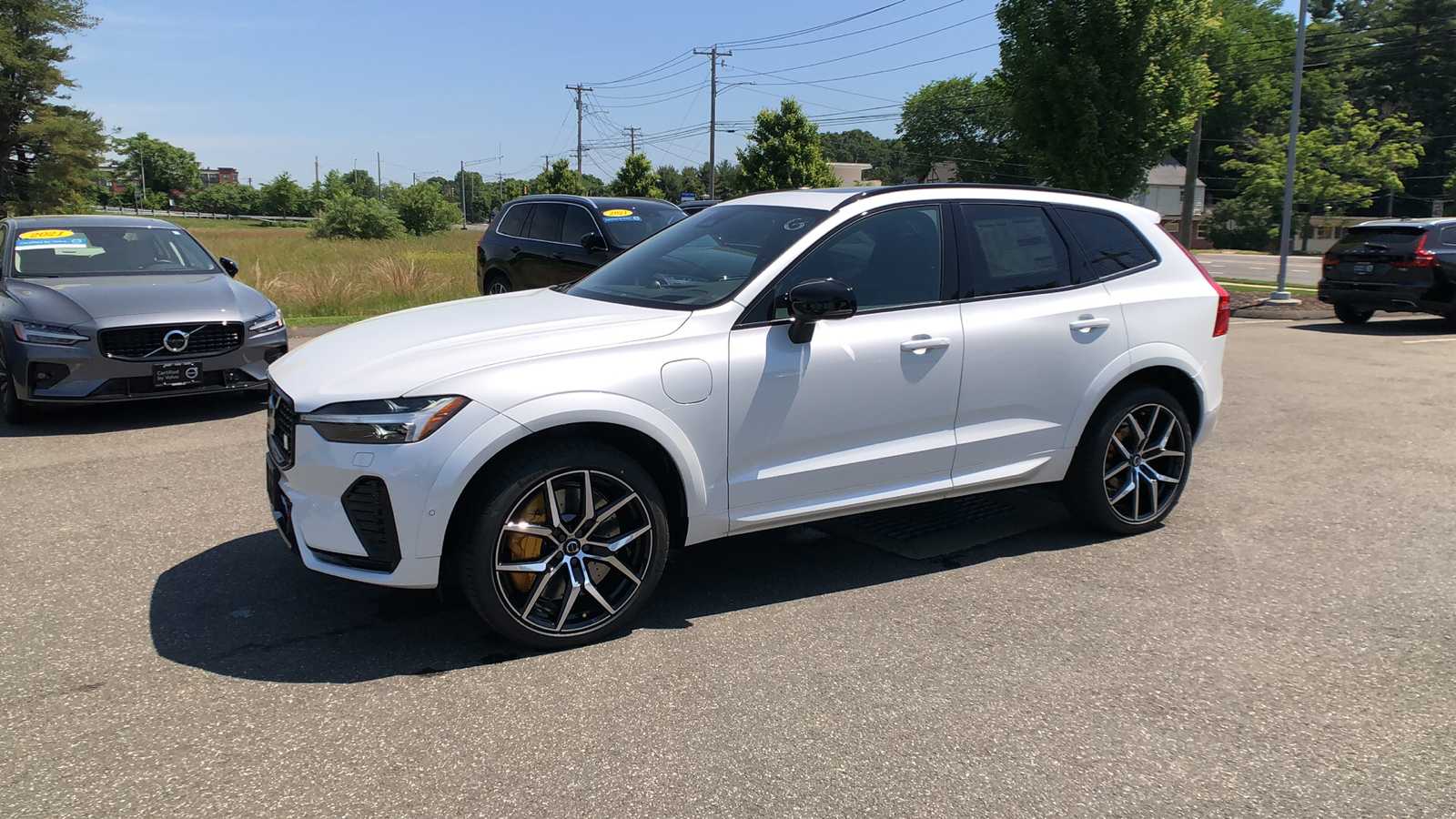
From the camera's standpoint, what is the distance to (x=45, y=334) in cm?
725

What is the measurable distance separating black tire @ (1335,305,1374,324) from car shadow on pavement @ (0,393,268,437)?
15.9 m

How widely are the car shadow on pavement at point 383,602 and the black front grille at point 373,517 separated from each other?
46 centimetres

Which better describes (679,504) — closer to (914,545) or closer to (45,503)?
(914,545)

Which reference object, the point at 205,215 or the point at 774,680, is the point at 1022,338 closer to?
the point at 774,680

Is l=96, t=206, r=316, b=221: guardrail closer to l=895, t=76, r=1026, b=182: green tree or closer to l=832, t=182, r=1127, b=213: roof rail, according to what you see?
l=895, t=76, r=1026, b=182: green tree

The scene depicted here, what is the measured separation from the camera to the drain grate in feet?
17.8

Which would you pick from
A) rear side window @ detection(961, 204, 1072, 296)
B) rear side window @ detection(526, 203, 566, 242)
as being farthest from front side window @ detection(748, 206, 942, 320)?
rear side window @ detection(526, 203, 566, 242)

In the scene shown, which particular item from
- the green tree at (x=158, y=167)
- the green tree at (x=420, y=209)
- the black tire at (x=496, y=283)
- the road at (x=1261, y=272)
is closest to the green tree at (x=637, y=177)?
the green tree at (x=420, y=209)

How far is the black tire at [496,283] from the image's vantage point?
43.7 feet

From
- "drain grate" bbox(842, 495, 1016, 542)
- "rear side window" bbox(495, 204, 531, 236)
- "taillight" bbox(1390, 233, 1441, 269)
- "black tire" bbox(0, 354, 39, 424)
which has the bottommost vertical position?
"drain grate" bbox(842, 495, 1016, 542)

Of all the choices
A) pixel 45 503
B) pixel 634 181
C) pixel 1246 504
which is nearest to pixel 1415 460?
pixel 1246 504

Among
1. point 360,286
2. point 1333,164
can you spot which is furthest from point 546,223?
point 1333,164

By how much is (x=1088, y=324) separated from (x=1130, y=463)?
835 millimetres

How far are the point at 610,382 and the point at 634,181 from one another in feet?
169
